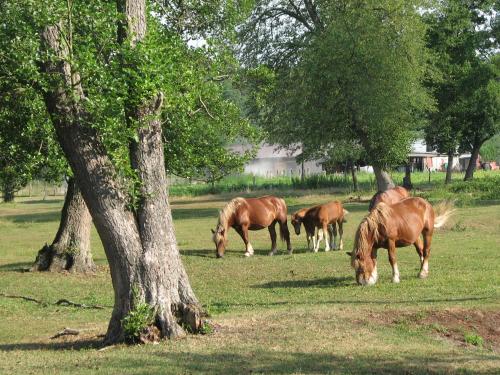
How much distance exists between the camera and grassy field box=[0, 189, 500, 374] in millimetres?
9641

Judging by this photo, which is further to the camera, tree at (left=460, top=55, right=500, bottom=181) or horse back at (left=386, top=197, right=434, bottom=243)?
tree at (left=460, top=55, right=500, bottom=181)

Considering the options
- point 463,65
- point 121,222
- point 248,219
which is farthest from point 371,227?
point 463,65

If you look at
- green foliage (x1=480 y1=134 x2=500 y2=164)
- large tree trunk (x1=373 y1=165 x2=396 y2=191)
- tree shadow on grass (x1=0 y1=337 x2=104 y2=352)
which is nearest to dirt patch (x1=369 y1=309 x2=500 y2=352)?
tree shadow on grass (x1=0 y1=337 x2=104 y2=352)

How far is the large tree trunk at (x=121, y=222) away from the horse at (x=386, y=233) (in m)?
5.89

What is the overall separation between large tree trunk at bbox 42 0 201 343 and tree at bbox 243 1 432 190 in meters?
26.6

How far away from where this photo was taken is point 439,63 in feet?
169

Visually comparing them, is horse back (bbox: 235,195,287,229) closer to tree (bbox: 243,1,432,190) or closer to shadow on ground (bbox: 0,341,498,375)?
tree (bbox: 243,1,432,190)

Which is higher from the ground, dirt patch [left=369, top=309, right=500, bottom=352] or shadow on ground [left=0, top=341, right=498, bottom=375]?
shadow on ground [left=0, top=341, right=498, bottom=375]

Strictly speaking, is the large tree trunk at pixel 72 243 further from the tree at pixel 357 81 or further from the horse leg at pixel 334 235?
the tree at pixel 357 81

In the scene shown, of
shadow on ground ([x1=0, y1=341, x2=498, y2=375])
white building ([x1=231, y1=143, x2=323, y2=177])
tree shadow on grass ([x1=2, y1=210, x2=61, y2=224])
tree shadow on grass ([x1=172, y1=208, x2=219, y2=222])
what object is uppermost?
white building ([x1=231, y1=143, x2=323, y2=177])

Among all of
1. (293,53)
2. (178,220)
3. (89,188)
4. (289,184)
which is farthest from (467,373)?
(289,184)

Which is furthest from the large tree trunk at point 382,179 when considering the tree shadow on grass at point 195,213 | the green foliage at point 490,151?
the green foliage at point 490,151

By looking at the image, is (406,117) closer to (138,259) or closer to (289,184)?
(289,184)

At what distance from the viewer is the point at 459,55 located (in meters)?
54.1
